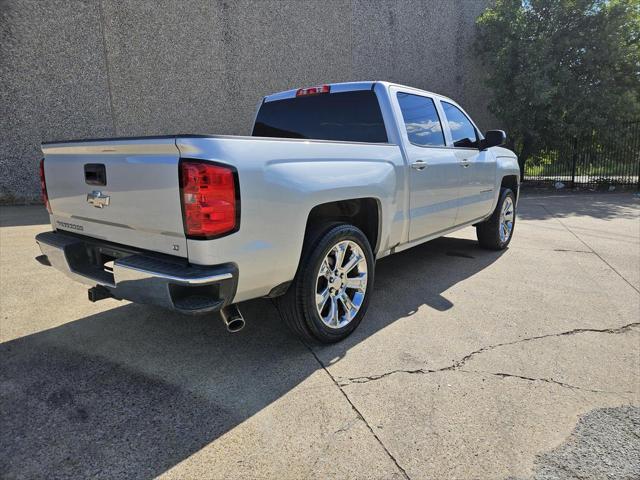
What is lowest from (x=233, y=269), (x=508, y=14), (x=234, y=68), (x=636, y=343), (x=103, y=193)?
(x=636, y=343)

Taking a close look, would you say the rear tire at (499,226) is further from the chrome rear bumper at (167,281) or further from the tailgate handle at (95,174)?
the tailgate handle at (95,174)

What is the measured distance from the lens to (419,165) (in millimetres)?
3982

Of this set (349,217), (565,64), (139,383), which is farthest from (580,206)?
(139,383)

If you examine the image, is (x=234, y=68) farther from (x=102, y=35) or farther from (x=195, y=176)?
(x=195, y=176)

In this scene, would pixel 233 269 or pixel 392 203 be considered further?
pixel 392 203

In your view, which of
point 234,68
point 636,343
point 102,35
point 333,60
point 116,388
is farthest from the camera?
point 333,60

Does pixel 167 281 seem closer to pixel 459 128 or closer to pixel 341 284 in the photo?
pixel 341 284

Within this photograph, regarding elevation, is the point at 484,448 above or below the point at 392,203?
below

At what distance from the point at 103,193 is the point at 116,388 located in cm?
118

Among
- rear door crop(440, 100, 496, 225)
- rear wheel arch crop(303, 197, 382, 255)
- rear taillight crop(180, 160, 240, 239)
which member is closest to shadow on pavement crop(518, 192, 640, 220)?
rear door crop(440, 100, 496, 225)

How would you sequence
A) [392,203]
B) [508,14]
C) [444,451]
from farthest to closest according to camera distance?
[508,14] < [392,203] < [444,451]

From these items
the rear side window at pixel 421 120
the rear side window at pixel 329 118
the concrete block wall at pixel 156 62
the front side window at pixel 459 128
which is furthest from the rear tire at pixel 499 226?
the concrete block wall at pixel 156 62

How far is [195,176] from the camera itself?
230 cm

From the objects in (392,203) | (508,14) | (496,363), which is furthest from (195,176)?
(508,14)
